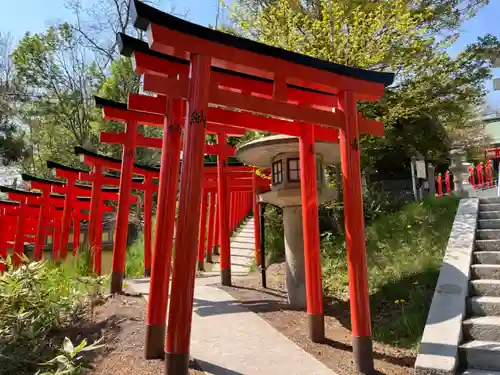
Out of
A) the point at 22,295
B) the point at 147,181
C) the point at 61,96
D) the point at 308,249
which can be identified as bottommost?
the point at 22,295

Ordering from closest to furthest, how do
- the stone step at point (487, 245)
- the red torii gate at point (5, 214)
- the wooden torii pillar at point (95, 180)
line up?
the stone step at point (487, 245), the wooden torii pillar at point (95, 180), the red torii gate at point (5, 214)

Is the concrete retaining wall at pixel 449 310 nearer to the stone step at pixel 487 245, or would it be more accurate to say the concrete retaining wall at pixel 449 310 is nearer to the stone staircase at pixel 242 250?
the stone step at pixel 487 245

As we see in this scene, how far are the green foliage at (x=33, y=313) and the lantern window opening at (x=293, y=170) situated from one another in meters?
3.14

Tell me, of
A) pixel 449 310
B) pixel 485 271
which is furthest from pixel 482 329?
pixel 485 271

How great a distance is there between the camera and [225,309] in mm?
5582

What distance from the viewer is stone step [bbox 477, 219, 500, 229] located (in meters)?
6.49

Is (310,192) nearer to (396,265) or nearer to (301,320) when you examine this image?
(301,320)

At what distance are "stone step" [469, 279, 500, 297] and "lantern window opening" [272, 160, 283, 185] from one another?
2.89 metres

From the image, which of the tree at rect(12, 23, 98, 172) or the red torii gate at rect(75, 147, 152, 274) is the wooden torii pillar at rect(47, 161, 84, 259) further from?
the tree at rect(12, 23, 98, 172)

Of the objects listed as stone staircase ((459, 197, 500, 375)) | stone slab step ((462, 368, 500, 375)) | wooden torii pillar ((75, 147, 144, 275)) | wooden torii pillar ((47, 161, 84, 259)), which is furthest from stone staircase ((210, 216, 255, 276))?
stone slab step ((462, 368, 500, 375))

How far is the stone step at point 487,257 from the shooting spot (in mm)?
5320

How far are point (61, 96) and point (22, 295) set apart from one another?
790 inches

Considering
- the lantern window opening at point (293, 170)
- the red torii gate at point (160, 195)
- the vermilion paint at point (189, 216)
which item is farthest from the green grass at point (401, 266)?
the vermilion paint at point (189, 216)

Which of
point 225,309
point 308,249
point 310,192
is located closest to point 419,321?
point 308,249
